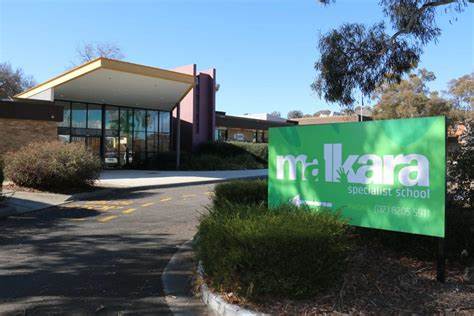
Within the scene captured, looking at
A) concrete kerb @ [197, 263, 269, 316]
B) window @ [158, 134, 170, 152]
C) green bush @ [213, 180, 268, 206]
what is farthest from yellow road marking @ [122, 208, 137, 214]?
window @ [158, 134, 170, 152]

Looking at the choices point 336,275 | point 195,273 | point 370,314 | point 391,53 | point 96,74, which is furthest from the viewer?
point 96,74

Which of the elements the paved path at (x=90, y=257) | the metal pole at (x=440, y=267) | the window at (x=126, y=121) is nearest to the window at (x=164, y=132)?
the window at (x=126, y=121)

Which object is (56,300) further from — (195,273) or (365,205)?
(365,205)

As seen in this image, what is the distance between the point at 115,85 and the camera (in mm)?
27609

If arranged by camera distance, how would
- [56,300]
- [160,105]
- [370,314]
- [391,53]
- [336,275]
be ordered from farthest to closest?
[160,105], [391,53], [56,300], [336,275], [370,314]

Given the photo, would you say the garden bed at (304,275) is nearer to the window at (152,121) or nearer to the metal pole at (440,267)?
the metal pole at (440,267)

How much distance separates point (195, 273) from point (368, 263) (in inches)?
81.0

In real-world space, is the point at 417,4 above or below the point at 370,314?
above

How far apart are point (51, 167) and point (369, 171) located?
1251 centimetres

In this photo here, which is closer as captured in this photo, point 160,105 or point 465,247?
point 465,247

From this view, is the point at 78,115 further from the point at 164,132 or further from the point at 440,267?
the point at 440,267

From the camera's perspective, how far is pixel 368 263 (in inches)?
214

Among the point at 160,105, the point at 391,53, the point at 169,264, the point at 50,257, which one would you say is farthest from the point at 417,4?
the point at 160,105

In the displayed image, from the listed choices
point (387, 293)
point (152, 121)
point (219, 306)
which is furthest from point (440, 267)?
point (152, 121)
